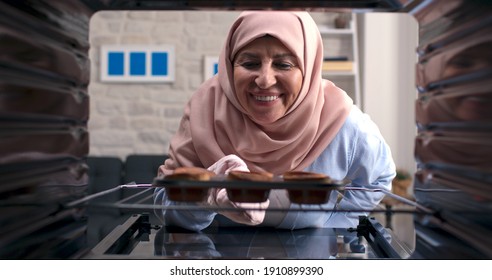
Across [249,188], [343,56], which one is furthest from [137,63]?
[249,188]

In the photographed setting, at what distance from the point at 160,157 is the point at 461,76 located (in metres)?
2.35

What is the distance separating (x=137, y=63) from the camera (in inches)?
126

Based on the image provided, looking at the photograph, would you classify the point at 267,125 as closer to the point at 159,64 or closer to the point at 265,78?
the point at 265,78

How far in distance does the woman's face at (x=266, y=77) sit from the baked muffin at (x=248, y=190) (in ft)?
1.00

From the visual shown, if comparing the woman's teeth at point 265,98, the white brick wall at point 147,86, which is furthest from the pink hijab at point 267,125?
the white brick wall at point 147,86

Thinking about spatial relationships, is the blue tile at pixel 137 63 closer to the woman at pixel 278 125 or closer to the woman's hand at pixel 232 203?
the woman at pixel 278 125

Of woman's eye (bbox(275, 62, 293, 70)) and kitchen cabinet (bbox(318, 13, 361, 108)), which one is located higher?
kitchen cabinet (bbox(318, 13, 361, 108))

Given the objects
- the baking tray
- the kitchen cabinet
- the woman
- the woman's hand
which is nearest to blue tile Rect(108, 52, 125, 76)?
the kitchen cabinet

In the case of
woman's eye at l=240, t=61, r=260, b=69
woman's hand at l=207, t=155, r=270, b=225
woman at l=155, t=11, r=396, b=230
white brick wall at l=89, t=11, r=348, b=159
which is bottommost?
woman's hand at l=207, t=155, r=270, b=225

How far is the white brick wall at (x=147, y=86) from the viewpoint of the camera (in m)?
3.24

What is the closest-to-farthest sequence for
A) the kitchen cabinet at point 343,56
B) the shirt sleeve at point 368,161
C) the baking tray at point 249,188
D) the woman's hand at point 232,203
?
the baking tray at point 249,188
the woman's hand at point 232,203
the shirt sleeve at point 368,161
the kitchen cabinet at point 343,56

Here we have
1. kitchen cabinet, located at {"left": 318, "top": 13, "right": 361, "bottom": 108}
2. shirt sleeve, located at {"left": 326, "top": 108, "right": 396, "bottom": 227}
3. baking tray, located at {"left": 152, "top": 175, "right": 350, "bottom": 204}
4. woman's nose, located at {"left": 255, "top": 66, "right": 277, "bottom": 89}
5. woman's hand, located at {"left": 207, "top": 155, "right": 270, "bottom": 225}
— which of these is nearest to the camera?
baking tray, located at {"left": 152, "top": 175, "right": 350, "bottom": 204}

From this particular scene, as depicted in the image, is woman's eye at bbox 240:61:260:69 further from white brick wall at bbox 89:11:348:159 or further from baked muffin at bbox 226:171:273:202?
white brick wall at bbox 89:11:348:159

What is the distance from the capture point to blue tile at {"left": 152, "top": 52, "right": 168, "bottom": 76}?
3219mm
